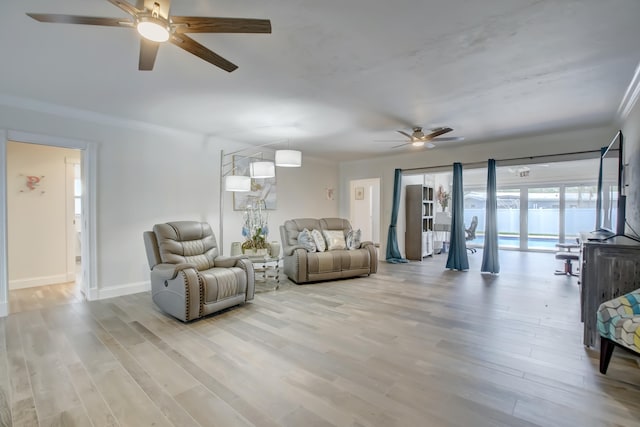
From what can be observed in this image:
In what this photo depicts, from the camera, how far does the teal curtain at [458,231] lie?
5883 millimetres

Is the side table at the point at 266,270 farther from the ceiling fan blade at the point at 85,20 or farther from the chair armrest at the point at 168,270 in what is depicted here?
the ceiling fan blade at the point at 85,20

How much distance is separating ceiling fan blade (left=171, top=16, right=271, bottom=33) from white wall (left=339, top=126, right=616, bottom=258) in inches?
198

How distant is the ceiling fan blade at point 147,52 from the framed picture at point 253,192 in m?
3.29

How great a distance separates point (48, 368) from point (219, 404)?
1480 mm

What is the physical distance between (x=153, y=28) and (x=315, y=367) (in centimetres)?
246

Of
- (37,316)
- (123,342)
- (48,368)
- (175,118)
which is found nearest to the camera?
(48,368)

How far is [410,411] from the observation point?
1.78m

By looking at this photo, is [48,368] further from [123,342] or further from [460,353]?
[460,353]

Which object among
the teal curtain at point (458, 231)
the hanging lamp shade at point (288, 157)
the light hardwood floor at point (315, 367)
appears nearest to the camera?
the light hardwood floor at point (315, 367)

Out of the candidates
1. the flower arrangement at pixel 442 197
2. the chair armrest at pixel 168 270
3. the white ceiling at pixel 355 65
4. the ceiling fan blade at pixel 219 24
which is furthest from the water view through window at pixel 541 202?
the ceiling fan blade at pixel 219 24

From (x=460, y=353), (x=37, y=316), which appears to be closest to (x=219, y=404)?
(x=460, y=353)

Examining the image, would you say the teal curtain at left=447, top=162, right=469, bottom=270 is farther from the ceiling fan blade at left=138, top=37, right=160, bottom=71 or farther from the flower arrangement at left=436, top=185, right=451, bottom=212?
the ceiling fan blade at left=138, top=37, right=160, bottom=71

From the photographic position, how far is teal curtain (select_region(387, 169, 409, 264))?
269 inches

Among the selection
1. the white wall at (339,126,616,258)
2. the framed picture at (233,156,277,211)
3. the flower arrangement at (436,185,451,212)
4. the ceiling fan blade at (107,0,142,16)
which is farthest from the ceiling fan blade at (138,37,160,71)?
the flower arrangement at (436,185,451,212)
